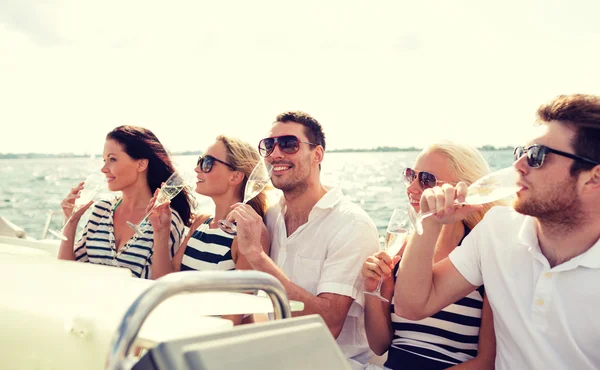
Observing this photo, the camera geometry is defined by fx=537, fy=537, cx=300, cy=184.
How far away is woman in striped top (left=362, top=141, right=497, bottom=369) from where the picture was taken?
2.45 m

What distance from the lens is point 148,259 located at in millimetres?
3666

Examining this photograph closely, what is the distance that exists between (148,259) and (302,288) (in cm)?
133

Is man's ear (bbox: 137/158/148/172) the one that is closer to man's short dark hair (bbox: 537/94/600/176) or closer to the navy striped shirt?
the navy striped shirt

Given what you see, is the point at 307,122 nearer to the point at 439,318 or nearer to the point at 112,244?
the point at 439,318

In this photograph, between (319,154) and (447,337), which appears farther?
(319,154)

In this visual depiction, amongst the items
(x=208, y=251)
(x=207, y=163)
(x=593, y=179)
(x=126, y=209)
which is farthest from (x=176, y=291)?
(x=126, y=209)

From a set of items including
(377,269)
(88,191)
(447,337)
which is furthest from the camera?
(88,191)

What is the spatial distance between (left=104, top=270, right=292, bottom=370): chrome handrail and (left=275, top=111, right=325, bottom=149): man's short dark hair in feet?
7.37

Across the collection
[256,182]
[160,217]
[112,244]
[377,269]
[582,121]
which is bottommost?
[112,244]

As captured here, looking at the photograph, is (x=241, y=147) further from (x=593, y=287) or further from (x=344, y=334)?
(x=593, y=287)

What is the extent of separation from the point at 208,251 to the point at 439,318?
1444 millimetres

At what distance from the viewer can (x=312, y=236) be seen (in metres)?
3.05

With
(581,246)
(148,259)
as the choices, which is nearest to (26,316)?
(581,246)

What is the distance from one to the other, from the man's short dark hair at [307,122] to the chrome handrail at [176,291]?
225 centimetres
